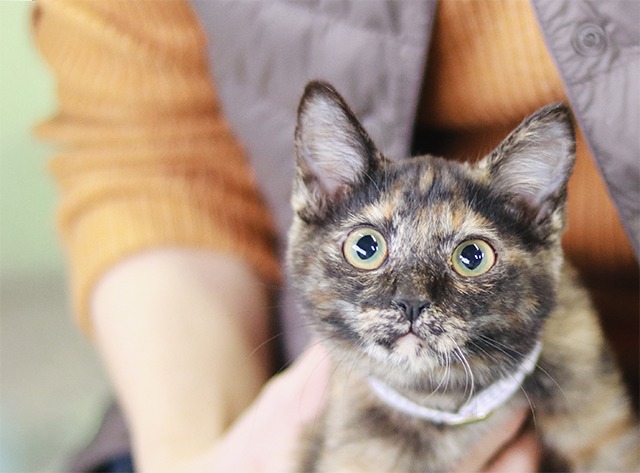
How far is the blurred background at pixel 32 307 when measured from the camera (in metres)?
1.26

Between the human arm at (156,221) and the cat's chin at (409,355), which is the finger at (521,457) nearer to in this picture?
the cat's chin at (409,355)

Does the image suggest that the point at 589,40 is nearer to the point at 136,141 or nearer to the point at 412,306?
the point at 412,306

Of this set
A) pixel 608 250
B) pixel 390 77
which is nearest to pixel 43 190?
pixel 390 77

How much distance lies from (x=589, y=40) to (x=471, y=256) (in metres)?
0.21

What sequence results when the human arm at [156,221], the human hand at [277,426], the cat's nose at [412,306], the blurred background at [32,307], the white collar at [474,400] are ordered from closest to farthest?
the cat's nose at [412,306] < the white collar at [474,400] < the human hand at [277,426] < the human arm at [156,221] < the blurred background at [32,307]

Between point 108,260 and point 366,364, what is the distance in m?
0.44

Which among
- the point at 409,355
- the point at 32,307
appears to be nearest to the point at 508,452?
the point at 409,355

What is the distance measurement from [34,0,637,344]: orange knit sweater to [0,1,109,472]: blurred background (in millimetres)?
356

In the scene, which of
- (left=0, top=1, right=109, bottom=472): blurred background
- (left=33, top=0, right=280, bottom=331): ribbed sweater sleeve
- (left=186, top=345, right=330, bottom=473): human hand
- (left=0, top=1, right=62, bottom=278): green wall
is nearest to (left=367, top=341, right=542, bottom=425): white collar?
(left=186, top=345, right=330, bottom=473): human hand

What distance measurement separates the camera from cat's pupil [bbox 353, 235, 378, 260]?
0.57m

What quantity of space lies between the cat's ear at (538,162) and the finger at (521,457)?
265mm

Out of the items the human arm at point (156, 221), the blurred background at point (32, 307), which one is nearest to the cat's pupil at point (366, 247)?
the human arm at point (156, 221)

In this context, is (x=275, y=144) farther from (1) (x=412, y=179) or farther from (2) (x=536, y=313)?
(2) (x=536, y=313)

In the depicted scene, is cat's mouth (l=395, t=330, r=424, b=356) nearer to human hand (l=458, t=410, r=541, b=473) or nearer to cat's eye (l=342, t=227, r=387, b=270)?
cat's eye (l=342, t=227, r=387, b=270)
